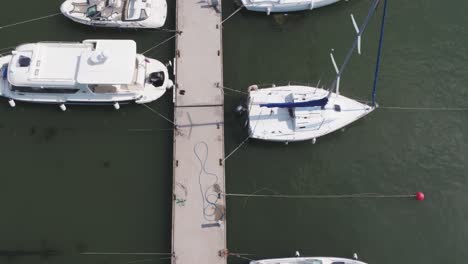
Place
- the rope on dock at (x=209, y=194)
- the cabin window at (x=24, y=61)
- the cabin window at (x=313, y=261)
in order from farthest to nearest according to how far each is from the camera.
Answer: the cabin window at (x=24, y=61)
the rope on dock at (x=209, y=194)
the cabin window at (x=313, y=261)

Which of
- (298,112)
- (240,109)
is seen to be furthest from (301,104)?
(240,109)

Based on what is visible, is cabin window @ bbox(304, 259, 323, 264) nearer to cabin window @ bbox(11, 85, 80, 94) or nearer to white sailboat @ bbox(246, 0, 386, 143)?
white sailboat @ bbox(246, 0, 386, 143)

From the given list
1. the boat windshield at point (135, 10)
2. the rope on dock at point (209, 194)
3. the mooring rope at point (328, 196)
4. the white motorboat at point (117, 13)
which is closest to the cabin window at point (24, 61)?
the white motorboat at point (117, 13)

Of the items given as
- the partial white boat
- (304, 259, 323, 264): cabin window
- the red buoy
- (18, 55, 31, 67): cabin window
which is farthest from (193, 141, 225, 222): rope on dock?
the red buoy

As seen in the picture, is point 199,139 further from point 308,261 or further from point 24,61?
point 24,61

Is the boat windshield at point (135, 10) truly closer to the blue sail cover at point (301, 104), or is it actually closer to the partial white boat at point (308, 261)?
the blue sail cover at point (301, 104)

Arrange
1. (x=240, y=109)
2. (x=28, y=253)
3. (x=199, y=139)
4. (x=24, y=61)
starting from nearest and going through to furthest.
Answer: (x=28, y=253)
(x=24, y=61)
(x=199, y=139)
(x=240, y=109)
